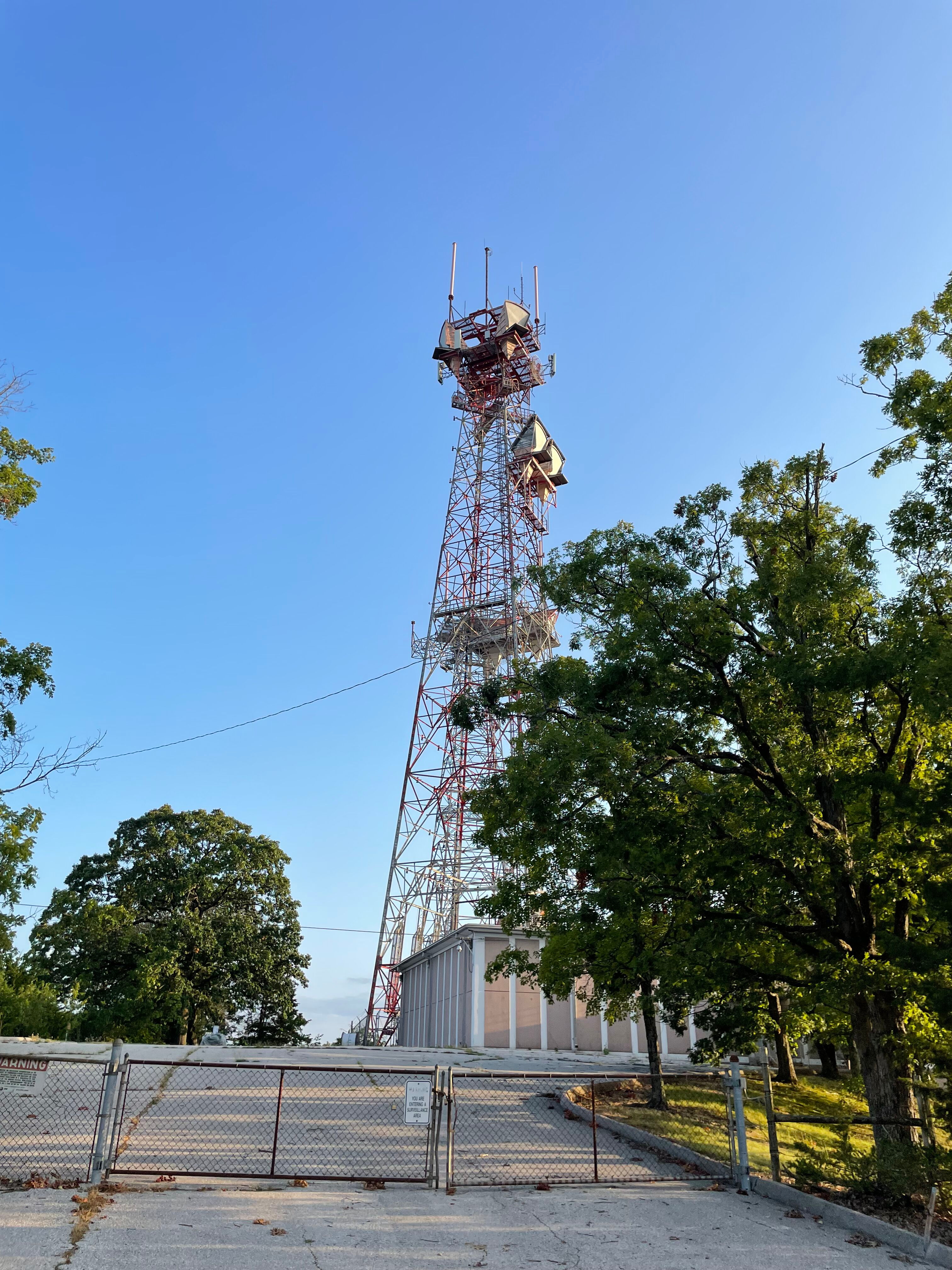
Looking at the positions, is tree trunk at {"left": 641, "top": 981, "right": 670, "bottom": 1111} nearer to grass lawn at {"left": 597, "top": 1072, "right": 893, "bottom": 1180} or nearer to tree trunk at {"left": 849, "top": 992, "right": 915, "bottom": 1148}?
grass lawn at {"left": 597, "top": 1072, "right": 893, "bottom": 1180}

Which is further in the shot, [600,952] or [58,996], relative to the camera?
[58,996]

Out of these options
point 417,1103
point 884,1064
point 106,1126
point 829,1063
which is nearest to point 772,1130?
point 884,1064

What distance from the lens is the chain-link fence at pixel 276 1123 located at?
9109 millimetres

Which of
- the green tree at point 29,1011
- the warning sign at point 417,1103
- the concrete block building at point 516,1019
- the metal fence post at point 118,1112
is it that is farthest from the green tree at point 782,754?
the green tree at point 29,1011

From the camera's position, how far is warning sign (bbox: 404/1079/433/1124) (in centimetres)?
884

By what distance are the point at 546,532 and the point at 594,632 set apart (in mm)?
22912

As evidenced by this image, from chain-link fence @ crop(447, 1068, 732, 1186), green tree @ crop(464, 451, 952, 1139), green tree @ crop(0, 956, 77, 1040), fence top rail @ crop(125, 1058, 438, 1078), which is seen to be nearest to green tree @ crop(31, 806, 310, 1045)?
green tree @ crop(0, 956, 77, 1040)

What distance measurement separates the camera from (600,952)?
42.4ft

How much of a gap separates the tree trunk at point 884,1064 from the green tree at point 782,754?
2 centimetres

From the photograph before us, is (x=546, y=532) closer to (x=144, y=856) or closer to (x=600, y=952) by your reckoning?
(x=144, y=856)

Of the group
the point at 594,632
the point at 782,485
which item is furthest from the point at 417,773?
the point at 782,485

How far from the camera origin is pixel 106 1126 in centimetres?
844

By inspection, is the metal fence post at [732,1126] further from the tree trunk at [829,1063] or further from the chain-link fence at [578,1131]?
the tree trunk at [829,1063]

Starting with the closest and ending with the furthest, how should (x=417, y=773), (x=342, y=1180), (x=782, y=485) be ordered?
(x=342, y=1180) → (x=782, y=485) → (x=417, y=773)
